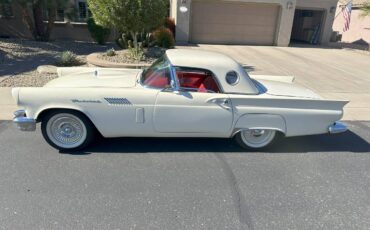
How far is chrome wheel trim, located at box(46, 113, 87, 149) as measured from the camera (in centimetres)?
371

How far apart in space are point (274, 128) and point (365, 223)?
152cm

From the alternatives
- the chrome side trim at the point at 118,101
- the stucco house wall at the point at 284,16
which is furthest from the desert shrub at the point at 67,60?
the stucco house wall at the point at 284,16

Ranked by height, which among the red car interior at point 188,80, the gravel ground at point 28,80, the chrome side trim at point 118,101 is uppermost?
the red car interior at point 188,80

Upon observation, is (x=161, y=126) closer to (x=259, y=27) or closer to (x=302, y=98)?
(x=302, y=98)

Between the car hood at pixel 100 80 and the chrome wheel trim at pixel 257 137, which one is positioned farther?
the chrome wheel trim at pixel 257 137

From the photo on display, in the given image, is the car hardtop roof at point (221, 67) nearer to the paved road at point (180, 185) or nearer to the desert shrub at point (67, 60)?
the paved road at point (180, 185)

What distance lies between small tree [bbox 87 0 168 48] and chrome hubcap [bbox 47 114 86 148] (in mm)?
5158

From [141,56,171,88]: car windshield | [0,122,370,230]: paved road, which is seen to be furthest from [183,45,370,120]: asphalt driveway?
[141,56,171,88]: car windshield

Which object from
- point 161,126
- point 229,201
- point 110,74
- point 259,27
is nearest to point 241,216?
point 229,201

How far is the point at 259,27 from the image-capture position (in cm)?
1752

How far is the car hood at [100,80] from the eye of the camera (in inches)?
149

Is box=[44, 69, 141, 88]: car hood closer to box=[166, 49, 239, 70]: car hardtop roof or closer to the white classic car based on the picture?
the white classic car

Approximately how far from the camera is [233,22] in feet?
56.2

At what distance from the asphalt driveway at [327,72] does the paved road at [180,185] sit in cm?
283
